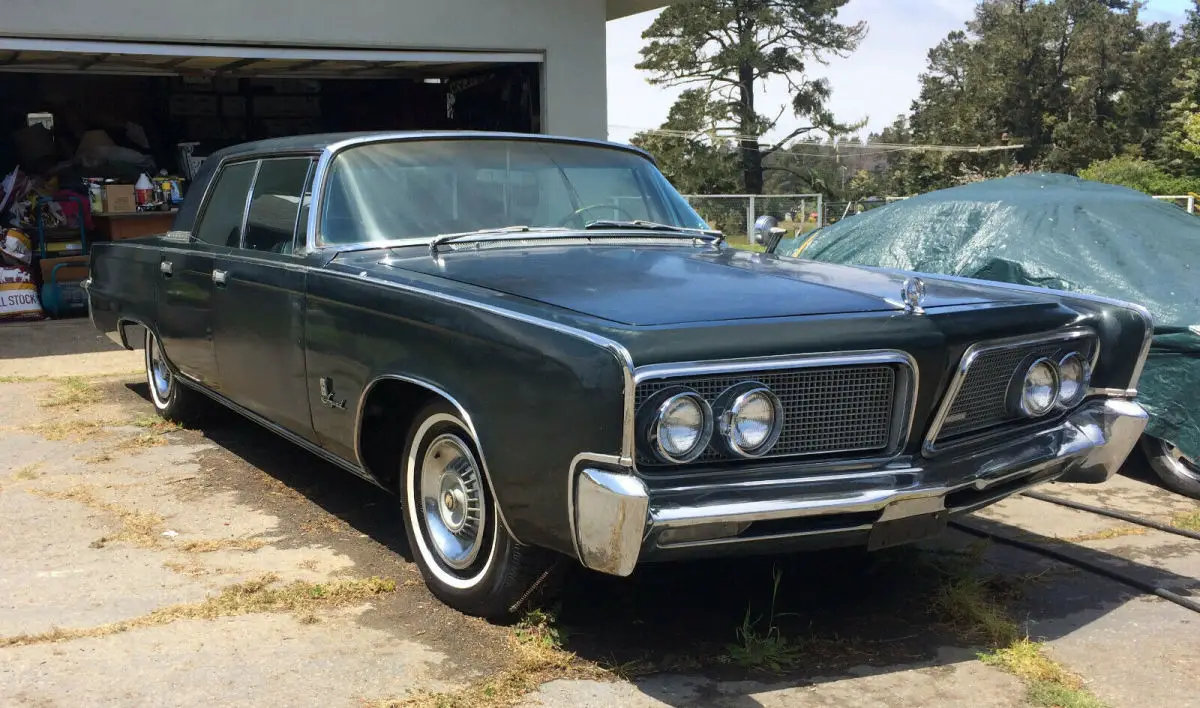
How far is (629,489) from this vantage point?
2.79 metres

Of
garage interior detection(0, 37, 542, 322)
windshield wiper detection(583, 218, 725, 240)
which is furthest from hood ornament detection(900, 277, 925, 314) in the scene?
garage interior detection(0, 37, 542, 322)

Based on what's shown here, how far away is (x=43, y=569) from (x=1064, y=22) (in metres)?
56.3

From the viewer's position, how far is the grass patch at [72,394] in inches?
283

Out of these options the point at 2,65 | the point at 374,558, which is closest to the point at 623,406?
the point at 374,558

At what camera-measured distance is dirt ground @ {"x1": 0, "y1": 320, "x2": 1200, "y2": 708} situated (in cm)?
315

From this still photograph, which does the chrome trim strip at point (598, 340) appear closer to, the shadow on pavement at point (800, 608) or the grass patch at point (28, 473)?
the shadow on pavement at point (800, 608)

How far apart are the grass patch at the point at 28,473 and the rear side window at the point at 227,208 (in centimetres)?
143

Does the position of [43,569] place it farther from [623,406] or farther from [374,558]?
[623,406]

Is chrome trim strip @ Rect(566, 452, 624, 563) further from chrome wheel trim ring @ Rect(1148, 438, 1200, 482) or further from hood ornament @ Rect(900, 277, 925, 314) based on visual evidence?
chrome wheel trim ring @ Rect(1148, 438, 1200, 482)

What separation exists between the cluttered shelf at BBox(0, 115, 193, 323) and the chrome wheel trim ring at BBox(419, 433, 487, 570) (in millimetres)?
9182

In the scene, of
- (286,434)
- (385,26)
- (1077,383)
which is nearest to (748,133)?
(385,26)

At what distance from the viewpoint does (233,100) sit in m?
14.7

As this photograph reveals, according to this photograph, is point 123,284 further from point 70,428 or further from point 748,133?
point 748,133

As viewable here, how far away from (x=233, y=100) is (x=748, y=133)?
115 feet
